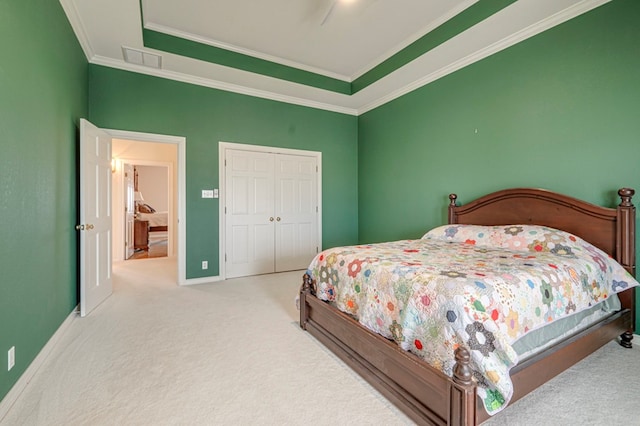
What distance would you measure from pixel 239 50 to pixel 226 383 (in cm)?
361

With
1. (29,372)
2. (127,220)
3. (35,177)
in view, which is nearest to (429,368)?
(29,372)

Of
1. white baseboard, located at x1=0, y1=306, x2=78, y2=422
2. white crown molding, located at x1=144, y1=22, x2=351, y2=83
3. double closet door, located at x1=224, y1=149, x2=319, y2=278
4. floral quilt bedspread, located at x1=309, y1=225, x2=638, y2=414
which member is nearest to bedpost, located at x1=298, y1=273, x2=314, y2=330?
floral quilt bedspread, located at x1=309, y1=225, x2=638, y2=414

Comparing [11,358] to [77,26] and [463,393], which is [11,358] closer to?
[463,393]

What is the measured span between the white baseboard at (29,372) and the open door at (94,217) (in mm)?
463

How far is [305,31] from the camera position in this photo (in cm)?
333

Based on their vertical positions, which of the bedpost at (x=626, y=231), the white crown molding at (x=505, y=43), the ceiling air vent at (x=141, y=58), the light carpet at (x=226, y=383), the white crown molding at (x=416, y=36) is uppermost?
the white crown molding at (x=416, y=36)

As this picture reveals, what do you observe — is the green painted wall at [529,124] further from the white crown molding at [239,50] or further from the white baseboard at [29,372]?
the white baseboard at [29,372]

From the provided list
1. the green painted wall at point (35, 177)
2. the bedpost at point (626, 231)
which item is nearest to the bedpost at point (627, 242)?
the bedpost at point (626, 231)

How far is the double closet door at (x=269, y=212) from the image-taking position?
436 cm

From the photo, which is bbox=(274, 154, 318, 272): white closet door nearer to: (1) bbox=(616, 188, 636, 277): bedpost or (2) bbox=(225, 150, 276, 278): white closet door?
(2) bbox=(225, 150, 276, 278): white closet door

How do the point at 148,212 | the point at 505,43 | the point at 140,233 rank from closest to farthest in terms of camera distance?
the point at 505,43, the point at 140,233, the point at 148,212

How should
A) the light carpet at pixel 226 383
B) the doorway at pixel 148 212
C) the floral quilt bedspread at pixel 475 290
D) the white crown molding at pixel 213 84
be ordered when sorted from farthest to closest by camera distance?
1. the doorway at pixel 148 212
2. the white crown molding at pixel 213 84
3. the light carpet at pixel 226 383
4. the floral quilt bedspread at pixel 475 290

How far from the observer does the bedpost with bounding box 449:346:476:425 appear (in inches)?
47.4

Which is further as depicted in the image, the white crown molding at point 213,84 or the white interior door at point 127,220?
the white interior door at point 127,220
